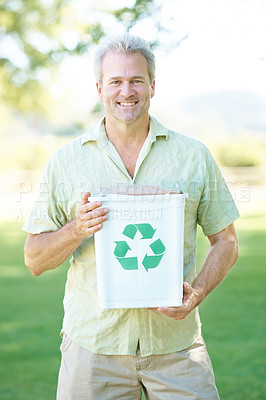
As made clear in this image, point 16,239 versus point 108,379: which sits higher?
point 16,239

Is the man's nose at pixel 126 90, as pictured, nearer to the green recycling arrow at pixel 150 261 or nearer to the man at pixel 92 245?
the man at pixel 92 245

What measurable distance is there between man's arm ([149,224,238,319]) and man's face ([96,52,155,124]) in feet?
1.97

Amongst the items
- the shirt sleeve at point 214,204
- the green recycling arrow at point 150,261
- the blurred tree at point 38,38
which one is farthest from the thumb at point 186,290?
the blurred tree at point 38,38

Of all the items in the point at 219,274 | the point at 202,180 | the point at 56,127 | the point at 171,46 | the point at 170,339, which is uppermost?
the point at 56,127

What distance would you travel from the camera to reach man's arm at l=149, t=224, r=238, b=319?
2027 mm

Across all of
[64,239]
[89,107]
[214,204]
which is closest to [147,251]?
[64,239]

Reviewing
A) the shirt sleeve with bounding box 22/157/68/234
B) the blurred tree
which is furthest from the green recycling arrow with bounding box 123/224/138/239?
the blurred tree

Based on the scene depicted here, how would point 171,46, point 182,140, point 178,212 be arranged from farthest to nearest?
point 171,46 → point 182,140 → point 178,212

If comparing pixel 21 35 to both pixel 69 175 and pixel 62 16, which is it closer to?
pixel 62 16

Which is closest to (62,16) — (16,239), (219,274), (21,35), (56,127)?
(21,35)

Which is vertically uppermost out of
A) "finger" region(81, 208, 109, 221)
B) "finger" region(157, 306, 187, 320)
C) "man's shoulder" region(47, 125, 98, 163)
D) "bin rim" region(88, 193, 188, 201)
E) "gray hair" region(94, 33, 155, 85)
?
"gray hair" region(94, 33, 155, 85)

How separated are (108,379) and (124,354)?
0.39 ft

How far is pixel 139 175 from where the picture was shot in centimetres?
217

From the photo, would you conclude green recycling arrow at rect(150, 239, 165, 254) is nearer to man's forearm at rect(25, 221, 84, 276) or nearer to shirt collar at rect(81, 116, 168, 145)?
man's forearm at rect(25, 221, 84, 276)
